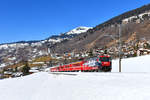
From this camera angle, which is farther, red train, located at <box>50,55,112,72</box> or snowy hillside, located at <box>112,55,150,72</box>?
snowy hillside, located at <box>112,55,150,72</box>

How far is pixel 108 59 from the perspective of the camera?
41.6m

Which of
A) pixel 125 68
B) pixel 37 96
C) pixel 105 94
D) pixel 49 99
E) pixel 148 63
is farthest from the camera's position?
pixel 125 68

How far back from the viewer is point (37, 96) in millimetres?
15562

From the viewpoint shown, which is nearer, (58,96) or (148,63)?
(58,96)

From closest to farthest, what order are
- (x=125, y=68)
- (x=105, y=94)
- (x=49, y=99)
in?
(x=105, y=94)
(x=49, y=99)
(x=125, y=68)

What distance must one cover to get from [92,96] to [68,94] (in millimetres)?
2804

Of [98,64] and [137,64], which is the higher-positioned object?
[98,64]

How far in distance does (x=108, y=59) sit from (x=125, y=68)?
21.5ft

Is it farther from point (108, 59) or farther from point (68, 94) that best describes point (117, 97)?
point (108, 59)

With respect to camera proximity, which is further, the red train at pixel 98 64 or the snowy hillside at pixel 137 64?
the snowy hillside at pixel 137 64

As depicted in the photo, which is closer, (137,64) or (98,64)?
(98,64)

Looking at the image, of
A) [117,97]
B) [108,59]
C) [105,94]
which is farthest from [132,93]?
[108,59]

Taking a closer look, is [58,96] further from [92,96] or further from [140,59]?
[140,59]

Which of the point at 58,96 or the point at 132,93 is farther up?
the point at 132,93
